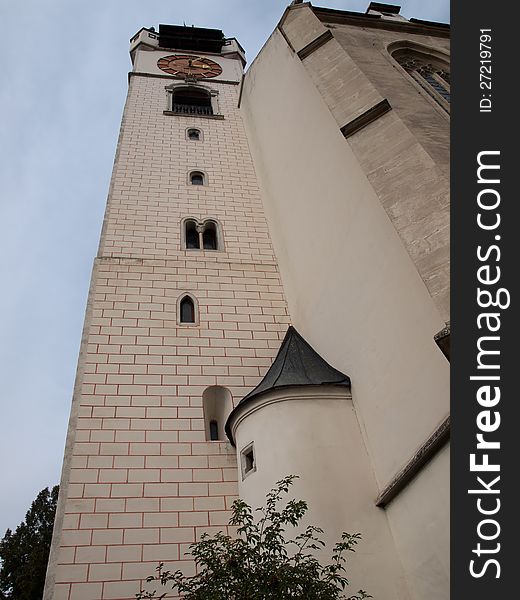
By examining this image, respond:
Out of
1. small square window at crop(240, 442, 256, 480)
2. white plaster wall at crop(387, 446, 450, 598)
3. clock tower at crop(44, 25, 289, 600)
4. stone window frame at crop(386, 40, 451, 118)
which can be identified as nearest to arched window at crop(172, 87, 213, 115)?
clock tower at crop(44, 25, 289, 600)

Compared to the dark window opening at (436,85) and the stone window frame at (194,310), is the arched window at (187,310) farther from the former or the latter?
the dark window opening at (436,85)

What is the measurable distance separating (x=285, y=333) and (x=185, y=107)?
10392 millimetres

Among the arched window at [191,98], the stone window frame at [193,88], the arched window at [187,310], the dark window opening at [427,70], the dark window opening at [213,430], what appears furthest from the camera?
the arched window at [191,98]

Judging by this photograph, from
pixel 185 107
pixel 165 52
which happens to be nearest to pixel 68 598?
pixel 185 107

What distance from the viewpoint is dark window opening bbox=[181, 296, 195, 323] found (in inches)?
414

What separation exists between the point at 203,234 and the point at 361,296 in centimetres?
564

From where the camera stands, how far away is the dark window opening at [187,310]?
10508mm

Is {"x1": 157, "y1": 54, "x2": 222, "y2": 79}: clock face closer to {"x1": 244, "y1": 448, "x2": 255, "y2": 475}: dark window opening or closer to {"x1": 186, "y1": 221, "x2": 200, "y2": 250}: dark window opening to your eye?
{"x1": 186, "y1": 221, "x2": 200, "y2": 250}: dark window opening

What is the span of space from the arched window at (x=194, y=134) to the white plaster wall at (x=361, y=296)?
3790 mm

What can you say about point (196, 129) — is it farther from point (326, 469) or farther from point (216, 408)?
point (326, 469)

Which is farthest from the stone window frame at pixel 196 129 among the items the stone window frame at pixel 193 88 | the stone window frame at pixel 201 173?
the stone window frame at pixel 201 173

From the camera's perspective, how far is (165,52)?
75.7 feet

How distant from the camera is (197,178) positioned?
14.4 meters

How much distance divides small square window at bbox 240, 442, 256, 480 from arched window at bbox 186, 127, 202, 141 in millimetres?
10401
